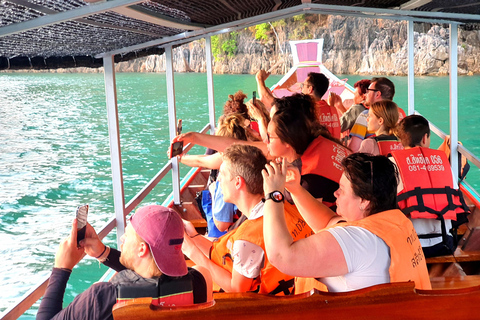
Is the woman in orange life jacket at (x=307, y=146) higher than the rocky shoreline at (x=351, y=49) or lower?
lower

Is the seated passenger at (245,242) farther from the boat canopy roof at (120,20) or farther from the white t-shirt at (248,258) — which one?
the boat canopy roof at (120,20)

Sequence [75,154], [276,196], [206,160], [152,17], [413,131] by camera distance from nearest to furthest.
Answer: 1. [276,196]
2. [152,17]
3. [413,131]
4. [206,160]
5. [75,154]

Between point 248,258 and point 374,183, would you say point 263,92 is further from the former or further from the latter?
point 374,183

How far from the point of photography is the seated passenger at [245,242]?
1758 mm

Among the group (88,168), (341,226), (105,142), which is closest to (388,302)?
(341,226)

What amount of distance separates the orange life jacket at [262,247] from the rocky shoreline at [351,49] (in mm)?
30922

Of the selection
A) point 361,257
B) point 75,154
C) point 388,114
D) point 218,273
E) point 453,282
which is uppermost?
point 388,114

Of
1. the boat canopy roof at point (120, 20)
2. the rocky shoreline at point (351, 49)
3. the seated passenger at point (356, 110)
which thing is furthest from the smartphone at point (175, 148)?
the rocky shoreline at point (351, 49)

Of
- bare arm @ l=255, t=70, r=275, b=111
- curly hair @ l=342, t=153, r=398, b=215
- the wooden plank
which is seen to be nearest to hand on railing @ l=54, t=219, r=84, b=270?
the wooden plank

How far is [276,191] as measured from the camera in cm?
144

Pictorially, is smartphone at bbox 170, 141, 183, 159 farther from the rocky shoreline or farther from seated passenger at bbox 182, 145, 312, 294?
the rocky shoreline

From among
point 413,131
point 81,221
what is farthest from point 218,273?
point 413,131

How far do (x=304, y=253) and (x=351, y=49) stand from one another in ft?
122

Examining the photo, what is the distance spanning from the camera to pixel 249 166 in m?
1.95
